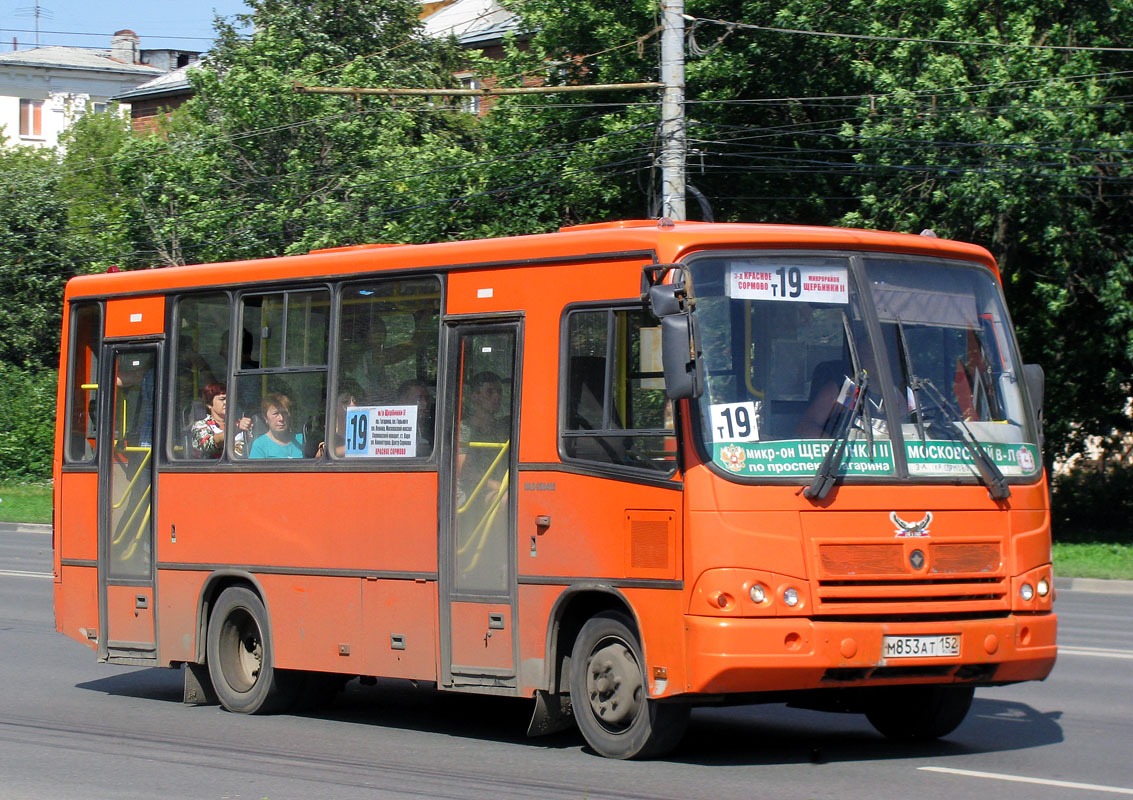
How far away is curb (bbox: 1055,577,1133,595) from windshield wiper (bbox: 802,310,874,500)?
13938 millimetres

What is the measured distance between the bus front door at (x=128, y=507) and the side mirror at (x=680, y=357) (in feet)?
17.5

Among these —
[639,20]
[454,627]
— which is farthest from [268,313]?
[639,20]

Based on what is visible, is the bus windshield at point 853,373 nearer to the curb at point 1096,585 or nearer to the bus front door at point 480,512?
the bus front door at point 480,512

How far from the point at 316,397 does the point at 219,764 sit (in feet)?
9.07

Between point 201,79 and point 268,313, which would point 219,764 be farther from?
point 201,79

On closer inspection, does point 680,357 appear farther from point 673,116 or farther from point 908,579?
point 673,116

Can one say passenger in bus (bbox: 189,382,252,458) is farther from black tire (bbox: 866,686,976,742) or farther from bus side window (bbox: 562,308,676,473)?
black tire (bbox: 866,686,976,742)

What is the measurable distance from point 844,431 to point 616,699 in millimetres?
1838

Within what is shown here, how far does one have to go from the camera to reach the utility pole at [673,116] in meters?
17.6

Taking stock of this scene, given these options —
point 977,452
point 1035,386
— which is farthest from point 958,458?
point 1035,386

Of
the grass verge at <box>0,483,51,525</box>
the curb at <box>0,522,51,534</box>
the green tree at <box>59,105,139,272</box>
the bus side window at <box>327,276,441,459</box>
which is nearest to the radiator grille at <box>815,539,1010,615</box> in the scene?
the bus side window at <box>327,276,441,459</box>

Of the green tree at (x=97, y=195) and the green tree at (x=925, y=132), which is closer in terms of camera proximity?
the green tree at (x=925, y=132)

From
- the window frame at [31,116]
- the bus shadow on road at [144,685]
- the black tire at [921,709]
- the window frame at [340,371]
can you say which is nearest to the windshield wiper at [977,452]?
the black tire at [921,709]

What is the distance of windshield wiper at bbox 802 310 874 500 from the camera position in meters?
7.86
